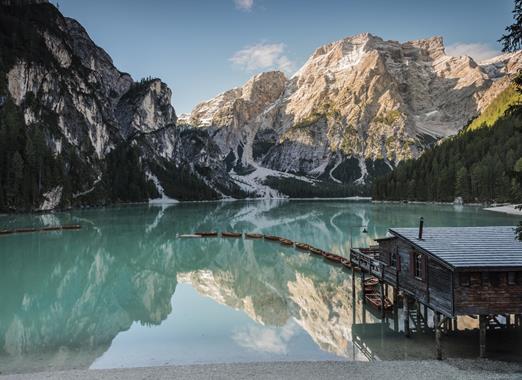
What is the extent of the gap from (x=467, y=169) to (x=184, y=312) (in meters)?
150

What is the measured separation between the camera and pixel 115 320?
1236 inches

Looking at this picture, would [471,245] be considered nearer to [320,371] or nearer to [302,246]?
[320,371]

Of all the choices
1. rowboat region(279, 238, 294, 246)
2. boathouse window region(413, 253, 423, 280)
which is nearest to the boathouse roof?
boathouse window region(413, 253, 423, 280)

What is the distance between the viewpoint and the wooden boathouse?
69.2ft

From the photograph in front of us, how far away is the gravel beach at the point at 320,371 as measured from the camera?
1892 cm

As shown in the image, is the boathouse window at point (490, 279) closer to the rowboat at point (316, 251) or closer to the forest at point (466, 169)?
the rowboat at point (316, 251)

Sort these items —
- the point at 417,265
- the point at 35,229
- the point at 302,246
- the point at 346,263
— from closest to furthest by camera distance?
1. the point at 417,265
2. the point at 346,263
3. the point at 302,246
4. the point at 35,229

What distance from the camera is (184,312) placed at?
111ft

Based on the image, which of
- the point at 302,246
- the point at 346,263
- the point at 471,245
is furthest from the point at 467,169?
the point at 471,245

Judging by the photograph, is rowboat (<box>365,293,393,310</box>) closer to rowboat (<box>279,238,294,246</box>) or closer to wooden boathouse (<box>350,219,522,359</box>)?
wooden boathouse (<box>350,219,522,359</box>)

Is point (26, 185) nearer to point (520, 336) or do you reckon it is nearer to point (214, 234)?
point (214, 234)

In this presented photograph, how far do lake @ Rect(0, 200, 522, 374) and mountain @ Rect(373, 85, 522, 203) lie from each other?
3852 inches

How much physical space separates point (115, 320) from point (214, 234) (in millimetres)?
50819

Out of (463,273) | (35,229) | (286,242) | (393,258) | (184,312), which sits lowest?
(184,312)
